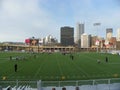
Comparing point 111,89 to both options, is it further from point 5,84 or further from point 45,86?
point 5,84

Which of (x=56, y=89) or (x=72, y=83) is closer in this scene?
(x=56, y=89)

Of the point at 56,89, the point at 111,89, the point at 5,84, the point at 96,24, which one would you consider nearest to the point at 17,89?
the point at 56,89

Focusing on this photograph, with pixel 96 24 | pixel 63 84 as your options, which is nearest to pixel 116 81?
pixel 63 84

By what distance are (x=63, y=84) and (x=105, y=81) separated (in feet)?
9.73

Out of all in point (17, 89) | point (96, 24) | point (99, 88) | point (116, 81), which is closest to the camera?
point (17, 89)

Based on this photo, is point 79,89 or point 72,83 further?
point 72,83

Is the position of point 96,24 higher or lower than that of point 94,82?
higher

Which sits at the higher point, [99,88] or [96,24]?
[96,24]

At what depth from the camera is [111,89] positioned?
22609 mm

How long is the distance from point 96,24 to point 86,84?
12731 cm

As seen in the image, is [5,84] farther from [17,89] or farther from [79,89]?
[79,89]

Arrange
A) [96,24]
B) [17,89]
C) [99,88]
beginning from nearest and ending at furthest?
[17,89]
[99,88]
[96,24]

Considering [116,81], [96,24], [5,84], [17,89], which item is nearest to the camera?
[17,89]

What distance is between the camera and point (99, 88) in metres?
22.4
